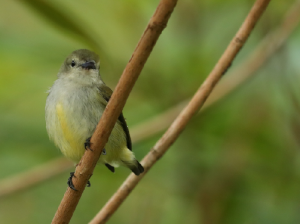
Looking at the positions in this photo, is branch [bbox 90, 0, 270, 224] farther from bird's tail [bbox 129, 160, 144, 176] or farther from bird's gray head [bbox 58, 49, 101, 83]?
bird's gray head [bbox 58, 49, 101, 83]

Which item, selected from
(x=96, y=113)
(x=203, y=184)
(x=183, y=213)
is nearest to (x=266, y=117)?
(x=203, y=184)

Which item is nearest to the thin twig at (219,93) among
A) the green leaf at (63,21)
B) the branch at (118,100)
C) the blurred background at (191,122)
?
the blurred background at (191,122)

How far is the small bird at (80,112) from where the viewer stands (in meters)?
2.36

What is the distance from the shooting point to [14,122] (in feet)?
8.27

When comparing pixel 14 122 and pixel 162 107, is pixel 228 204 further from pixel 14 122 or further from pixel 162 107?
pixel 14 122

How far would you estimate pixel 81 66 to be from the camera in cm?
282

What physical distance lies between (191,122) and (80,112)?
549 mm

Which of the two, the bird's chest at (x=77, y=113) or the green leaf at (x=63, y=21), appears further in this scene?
the bird's chest at (x=77, y=113)

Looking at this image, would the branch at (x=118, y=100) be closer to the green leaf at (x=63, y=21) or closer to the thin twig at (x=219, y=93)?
the green leaf at (x=63, y=21)

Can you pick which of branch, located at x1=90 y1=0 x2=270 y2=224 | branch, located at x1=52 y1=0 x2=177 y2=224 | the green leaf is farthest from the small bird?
branch, located at x1=52 y1=0 x2=177 y2=224

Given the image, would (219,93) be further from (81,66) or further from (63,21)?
(81,66)

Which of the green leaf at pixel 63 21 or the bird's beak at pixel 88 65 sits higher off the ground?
the green leaf at pixel 63 21

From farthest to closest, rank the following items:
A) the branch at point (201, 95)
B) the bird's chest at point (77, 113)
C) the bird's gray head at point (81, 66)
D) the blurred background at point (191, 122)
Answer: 1. the bird's gray head at point (81, 66)
2. the bird's chest at point (77, 113)
3. the blurred background at point (191, 122)
4. the branch at point (201, 95)

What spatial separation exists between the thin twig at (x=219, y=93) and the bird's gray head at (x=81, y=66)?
612 mm
